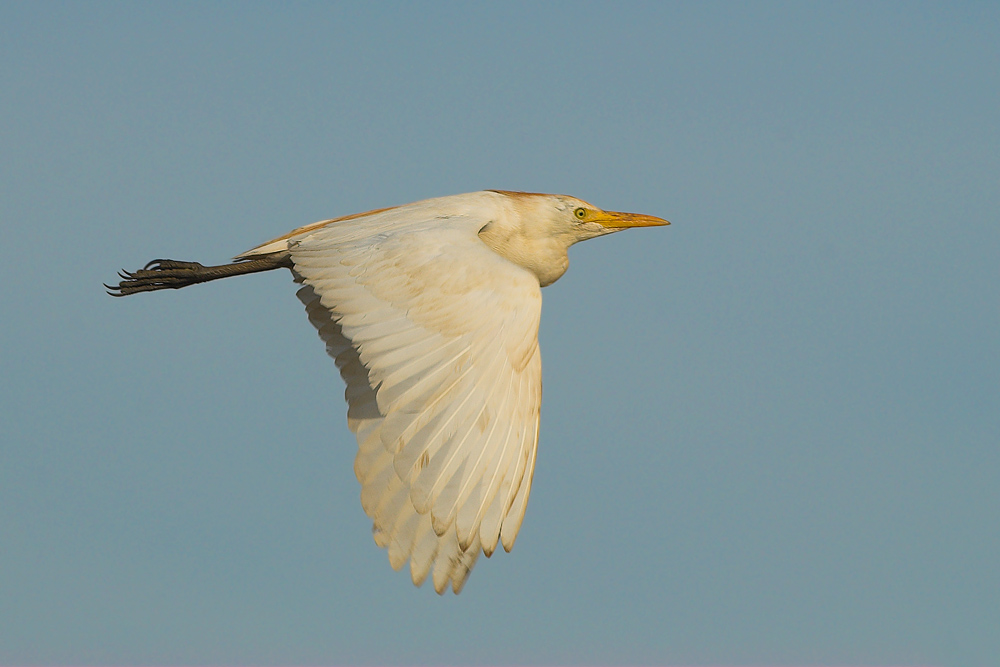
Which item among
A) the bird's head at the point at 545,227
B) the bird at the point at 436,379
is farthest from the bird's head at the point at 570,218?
the bird at the point at 436,379

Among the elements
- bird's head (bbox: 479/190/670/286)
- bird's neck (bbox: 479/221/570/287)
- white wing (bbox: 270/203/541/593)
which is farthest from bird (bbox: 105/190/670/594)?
bird's head (bbox: 479/190/670/286)

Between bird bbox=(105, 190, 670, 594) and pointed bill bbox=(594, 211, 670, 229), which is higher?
pointed bill bbox=(594, 211, 670, 229)

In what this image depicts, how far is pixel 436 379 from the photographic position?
7.11 m

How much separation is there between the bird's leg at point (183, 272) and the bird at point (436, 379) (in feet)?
2.83

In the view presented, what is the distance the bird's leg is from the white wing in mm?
1179

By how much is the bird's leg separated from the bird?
862 millimetres

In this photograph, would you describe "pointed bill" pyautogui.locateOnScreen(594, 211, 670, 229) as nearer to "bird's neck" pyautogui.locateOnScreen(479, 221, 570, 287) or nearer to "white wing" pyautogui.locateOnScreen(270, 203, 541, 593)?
"bird's neck" pyautogui.locateOnScreen(479, 221, 570, 287)

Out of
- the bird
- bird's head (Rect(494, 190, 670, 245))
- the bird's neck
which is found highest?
bird's head (Rect(494, 190, 670, 245))

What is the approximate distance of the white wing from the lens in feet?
23.3

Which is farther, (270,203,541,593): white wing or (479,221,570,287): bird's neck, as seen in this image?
(479,221,570,287): bird's neck

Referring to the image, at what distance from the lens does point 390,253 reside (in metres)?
7.62

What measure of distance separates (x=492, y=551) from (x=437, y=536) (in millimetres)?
400

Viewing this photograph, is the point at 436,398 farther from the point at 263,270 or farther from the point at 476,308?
the point at 263,270

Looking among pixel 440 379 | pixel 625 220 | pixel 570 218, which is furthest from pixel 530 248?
pixel 440 379
